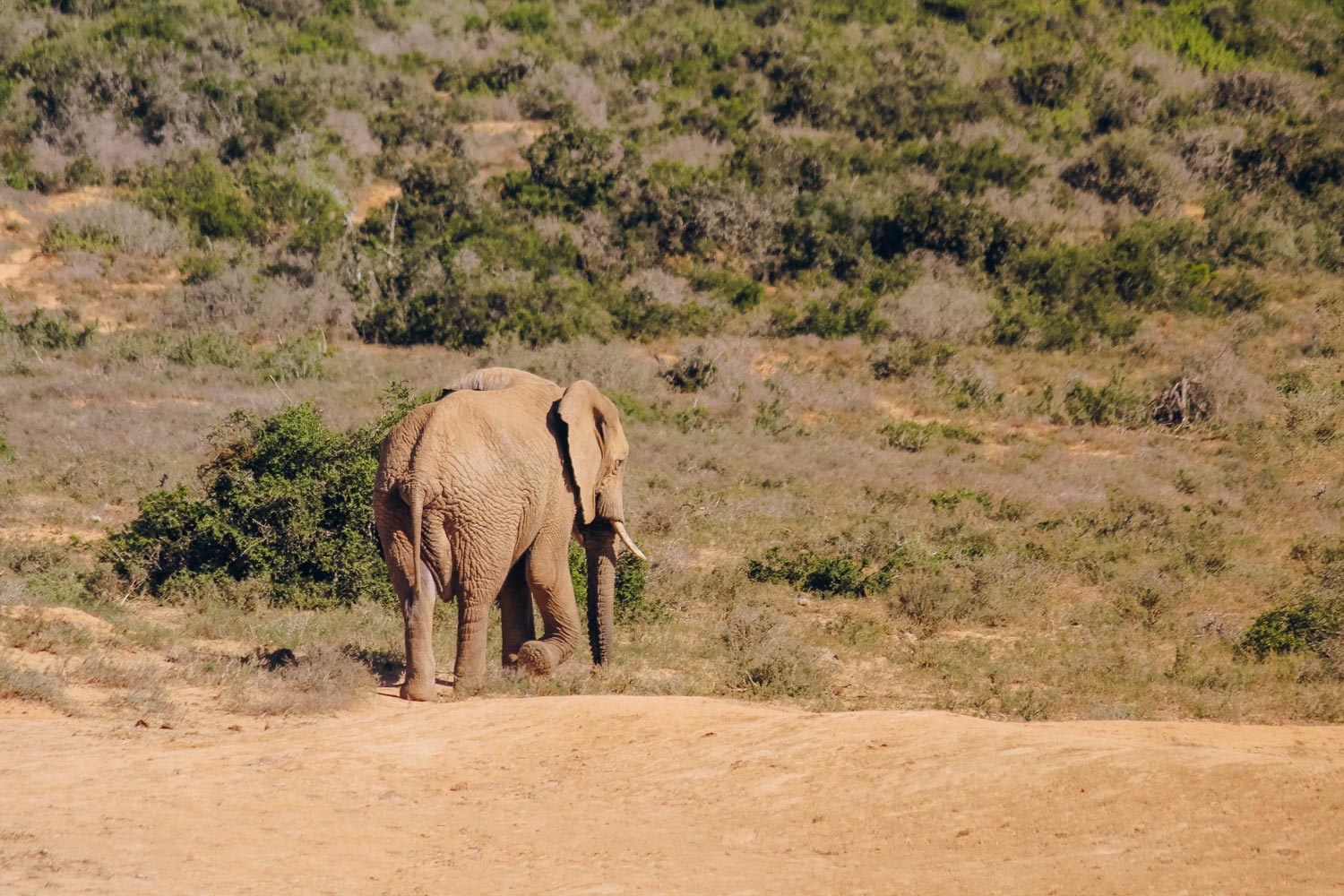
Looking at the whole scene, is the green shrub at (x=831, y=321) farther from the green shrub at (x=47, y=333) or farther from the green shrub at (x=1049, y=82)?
the green shrub at (x=1049, y=82)

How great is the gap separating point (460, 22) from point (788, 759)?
1351 inches

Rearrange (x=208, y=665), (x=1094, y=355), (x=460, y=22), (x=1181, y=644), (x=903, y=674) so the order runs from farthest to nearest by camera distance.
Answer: (x=460, y=22), (x=1094, y=355), (x=1181, y=644), (x=903, y=674), (x=208, y=665)

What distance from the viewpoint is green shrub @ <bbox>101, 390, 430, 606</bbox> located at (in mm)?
10773

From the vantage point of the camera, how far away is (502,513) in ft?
26.1

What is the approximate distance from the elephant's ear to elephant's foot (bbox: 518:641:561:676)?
869mm

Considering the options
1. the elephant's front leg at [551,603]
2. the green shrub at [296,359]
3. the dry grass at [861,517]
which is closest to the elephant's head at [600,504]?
the elephant's front leg at [551,603]

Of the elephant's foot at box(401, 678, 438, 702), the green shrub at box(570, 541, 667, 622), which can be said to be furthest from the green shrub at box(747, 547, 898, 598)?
the elephant's foot at box(401, 678, 438, 702)

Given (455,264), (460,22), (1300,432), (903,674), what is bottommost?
(903,674)

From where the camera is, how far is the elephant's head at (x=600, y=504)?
8586mm

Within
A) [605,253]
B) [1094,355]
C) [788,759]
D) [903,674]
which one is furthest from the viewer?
[605,253]

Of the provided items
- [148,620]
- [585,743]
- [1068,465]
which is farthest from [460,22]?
[585,743]

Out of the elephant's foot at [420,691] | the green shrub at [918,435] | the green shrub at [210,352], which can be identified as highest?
the green shrub at [210,352]

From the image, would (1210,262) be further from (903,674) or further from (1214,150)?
(903,674)

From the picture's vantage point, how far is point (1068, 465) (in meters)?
17.0
